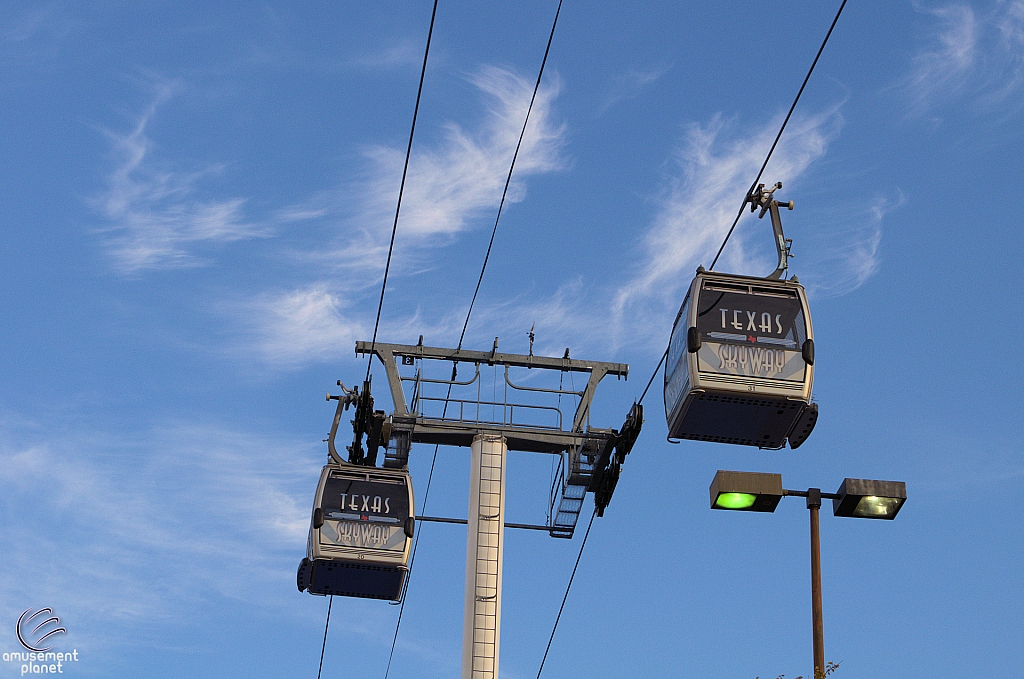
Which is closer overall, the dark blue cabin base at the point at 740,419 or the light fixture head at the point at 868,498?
the dark blue cabin base at the point at 740,419

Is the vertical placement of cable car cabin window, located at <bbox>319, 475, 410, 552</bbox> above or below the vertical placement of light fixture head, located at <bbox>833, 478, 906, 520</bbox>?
above

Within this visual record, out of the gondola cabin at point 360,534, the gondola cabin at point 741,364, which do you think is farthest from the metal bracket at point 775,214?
the gondola cabin at point 360,534

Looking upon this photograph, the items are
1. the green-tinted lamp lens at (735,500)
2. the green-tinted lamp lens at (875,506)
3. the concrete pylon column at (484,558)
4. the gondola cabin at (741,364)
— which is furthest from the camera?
the concrete pylon column at (484,558)

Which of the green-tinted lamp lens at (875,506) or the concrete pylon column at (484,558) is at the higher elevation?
A: the concrete pylon column at (484,558)

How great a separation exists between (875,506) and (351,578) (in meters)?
11.6

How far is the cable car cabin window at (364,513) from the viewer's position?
78.4ft

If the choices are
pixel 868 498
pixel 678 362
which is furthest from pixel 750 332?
pixel 868 498

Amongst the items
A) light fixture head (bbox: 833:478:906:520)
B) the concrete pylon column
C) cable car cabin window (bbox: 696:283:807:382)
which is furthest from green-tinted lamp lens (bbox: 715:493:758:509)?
the concrete pylon column

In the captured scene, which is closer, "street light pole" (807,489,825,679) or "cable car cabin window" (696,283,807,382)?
"street light pole" (807,489,825,679)

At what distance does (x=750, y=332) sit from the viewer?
46.9ft

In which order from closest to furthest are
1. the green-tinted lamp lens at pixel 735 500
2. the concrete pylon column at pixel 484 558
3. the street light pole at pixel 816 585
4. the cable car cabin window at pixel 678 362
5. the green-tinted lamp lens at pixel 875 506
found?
the street light pole at pixel 816 585
the cable car cabin window at pixel 678 362
the green-tinted lamp lens at pixel 735 500
the green-tinted lamp lens at pixel 875 506
the concrete pylon column at pixel 484 558

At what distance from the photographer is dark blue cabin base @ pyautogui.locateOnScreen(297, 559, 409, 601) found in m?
23.8

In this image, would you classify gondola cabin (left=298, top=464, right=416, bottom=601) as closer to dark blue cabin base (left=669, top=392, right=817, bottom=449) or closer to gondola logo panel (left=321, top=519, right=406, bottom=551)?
gondola logo panel (left=321, top=519, right=406, bottom=551)

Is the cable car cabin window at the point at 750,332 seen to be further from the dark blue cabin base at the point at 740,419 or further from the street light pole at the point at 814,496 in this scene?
the street light pole at the point at 814,496
